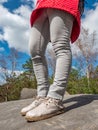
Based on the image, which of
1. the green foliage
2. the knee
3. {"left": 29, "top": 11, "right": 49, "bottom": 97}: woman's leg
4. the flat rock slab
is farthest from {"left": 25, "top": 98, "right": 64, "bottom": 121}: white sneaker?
the green foliage

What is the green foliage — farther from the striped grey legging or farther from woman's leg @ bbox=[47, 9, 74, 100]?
woman's leg @ bbox=[47, 9, 74, 100]

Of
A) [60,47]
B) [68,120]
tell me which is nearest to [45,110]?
[68,120]

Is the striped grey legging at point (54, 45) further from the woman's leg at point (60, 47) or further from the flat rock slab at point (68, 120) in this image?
the flat rock slab at point (68, 120)

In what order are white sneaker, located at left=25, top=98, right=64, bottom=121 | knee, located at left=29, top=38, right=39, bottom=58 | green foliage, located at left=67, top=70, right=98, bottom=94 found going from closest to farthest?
white sneaker, located at left=25, top=98, right=64, bottom=121
knee, located at left=29, top=38, right=39, bottom=58
green foliage, located at left=67, top=70, right=98, bottom=94

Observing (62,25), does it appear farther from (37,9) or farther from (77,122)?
(77,122)

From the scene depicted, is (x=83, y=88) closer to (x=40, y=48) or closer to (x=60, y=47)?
(x=40, y=48)

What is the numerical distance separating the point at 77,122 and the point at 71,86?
10.3m

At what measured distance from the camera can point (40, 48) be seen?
2.51 meters

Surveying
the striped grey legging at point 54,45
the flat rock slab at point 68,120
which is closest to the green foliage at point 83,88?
the flat rock slab at point 68,120

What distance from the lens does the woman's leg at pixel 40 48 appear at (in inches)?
98.4

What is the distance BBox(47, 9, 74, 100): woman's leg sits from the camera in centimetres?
232

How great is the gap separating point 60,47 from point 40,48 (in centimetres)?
23

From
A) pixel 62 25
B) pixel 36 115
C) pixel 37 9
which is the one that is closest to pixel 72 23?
pixel 62 25

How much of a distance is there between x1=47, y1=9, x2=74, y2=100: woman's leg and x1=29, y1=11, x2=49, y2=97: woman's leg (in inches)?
5.6
